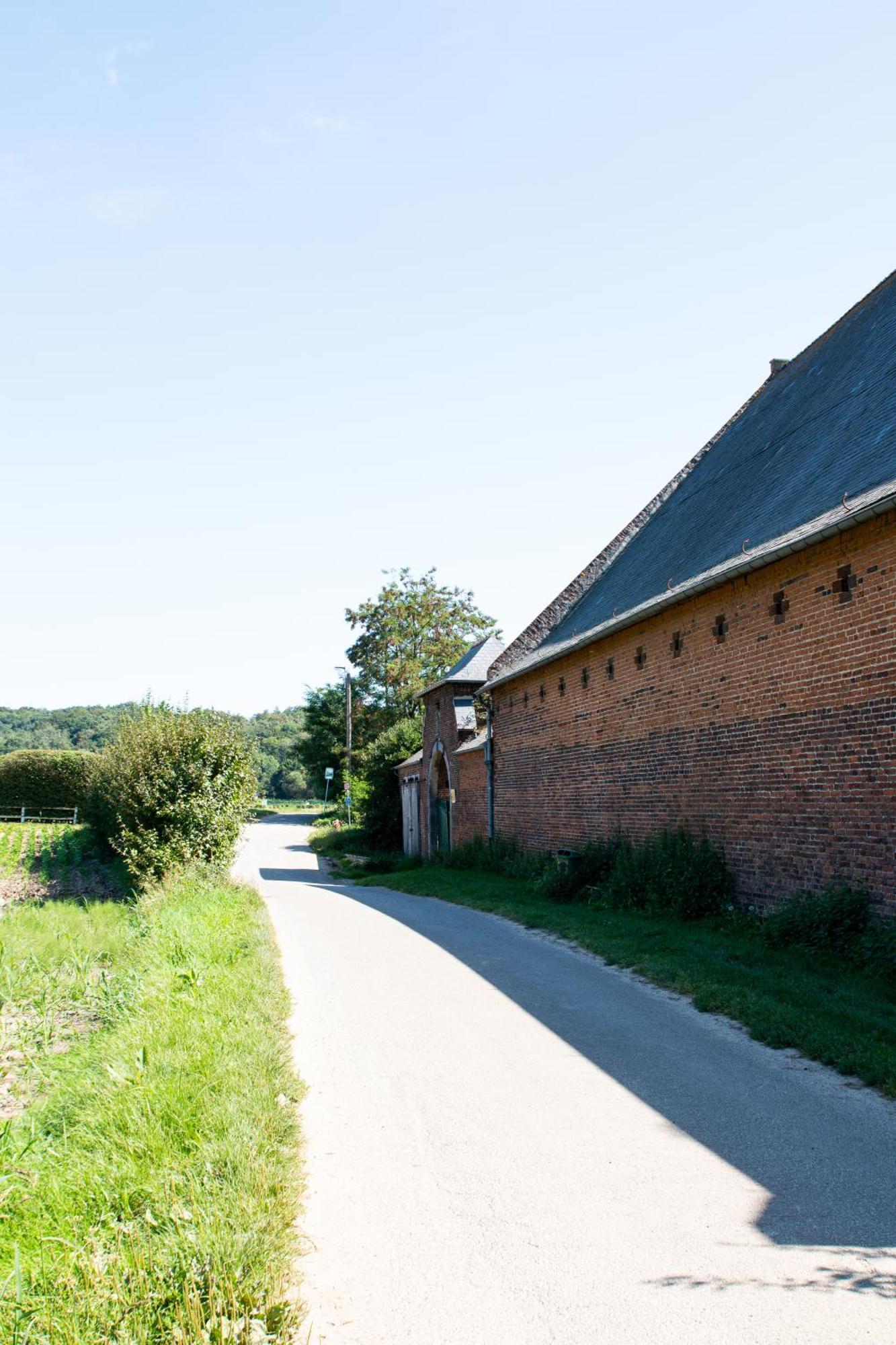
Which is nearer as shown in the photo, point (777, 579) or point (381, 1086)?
point (381, 1086)

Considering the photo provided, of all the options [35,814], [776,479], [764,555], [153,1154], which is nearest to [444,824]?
[776,479]

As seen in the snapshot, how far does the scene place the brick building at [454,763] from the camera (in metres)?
25.2

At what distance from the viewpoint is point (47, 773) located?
51625mm

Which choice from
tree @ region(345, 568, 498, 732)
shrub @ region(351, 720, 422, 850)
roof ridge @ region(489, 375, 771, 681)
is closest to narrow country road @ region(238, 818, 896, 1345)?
roof ridge @ region(489, 375, 771, 681)

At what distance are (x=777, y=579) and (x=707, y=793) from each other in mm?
3089

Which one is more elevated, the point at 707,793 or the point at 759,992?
the point at 707,793

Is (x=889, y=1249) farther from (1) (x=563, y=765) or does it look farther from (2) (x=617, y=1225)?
(1) (x=563, y=765)

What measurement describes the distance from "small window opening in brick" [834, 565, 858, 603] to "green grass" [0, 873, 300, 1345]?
6.46 metres

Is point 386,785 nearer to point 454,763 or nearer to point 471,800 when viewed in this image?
point 454,763

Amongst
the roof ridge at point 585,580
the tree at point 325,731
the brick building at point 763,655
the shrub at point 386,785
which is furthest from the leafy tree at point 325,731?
the brick building at point 763,655

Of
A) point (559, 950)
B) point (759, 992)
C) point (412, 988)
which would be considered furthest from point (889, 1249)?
point (559, 950)

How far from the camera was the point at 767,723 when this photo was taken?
11203 millimetres

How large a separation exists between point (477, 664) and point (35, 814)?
33438 mm

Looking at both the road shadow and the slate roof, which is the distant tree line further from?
the road shadow
